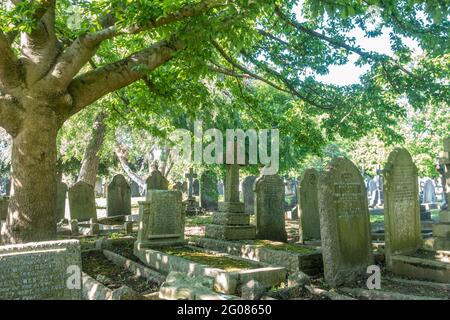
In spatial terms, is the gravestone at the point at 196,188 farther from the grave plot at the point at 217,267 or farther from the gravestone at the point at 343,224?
the gravestone at the point at 343,224

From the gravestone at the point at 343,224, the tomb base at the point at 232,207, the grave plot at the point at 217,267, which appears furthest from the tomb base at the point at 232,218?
the gravestone at the point at 343,224

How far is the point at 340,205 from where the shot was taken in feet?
20.2

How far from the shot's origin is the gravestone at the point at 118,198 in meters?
14.7

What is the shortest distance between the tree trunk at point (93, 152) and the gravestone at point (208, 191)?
5.69 m

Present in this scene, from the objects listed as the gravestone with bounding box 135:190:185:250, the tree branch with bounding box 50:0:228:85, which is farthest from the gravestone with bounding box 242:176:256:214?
the tree branch with bounding box 50:0:228:85

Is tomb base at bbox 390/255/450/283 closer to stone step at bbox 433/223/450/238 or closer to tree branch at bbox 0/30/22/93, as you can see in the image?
stone step at bbox 433/223/450/238

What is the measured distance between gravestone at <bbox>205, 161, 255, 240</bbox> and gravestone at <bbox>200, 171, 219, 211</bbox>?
964cm

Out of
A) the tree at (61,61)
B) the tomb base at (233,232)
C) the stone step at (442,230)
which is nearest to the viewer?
the tree at (61,61)

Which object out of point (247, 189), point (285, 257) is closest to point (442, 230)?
point (285, 257)

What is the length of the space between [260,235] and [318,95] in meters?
4.29

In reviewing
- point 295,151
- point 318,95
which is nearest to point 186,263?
point 318,95

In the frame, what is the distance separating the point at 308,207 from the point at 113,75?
550 centimetres

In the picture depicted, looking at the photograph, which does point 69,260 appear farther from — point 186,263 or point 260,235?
point 260,235

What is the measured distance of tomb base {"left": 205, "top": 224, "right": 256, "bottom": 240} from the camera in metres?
9.15
